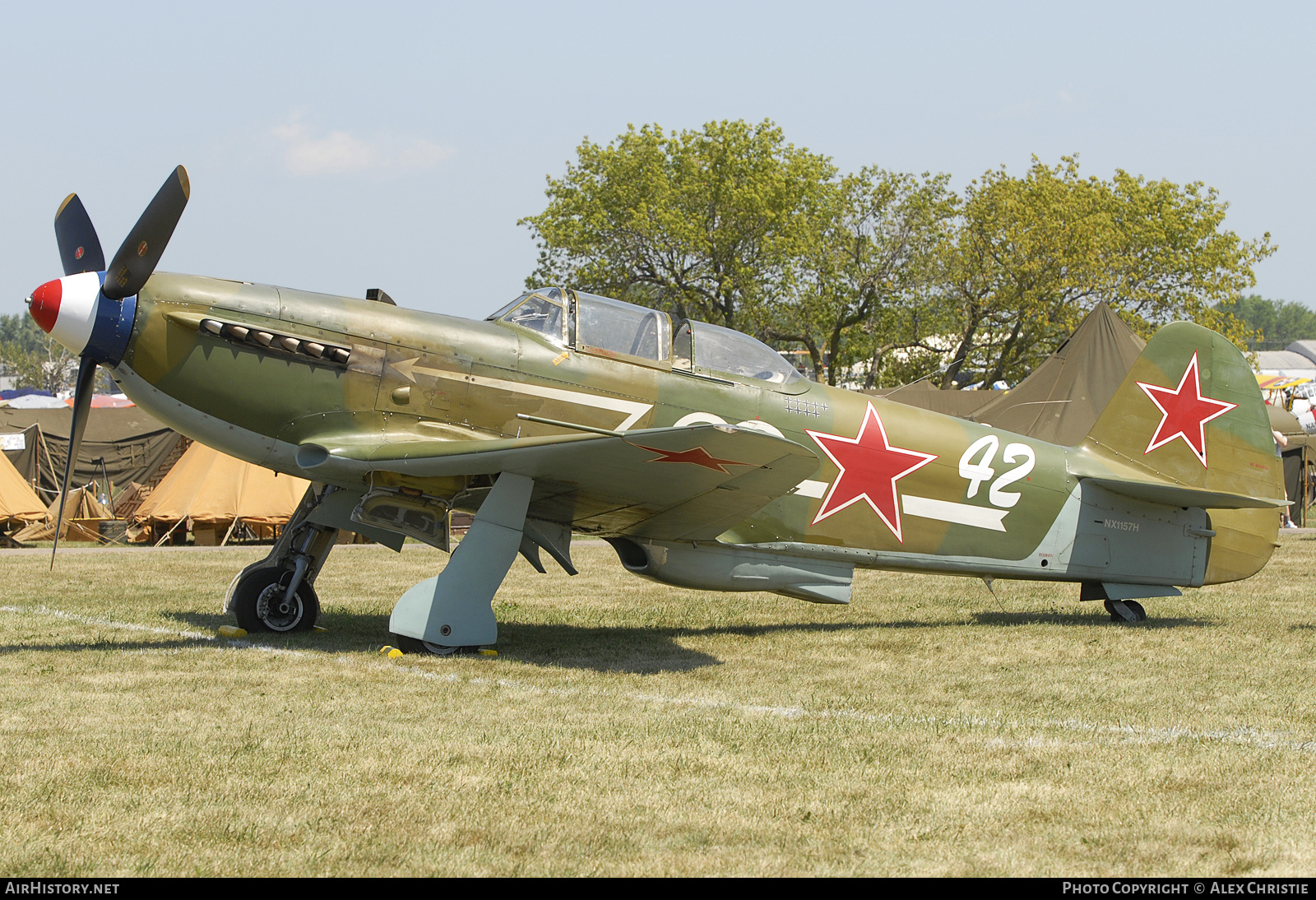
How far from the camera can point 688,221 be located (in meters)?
35.6

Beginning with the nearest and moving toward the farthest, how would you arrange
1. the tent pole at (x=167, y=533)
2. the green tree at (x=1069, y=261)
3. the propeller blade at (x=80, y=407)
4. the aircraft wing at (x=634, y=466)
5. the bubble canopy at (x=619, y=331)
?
the aircraft wing at (x=634, y=466) → the propeller blade at (x=80, y=407) → the bubble canopy at (x=619, y=331) → the tent pole at (x=167, y=533) → the green tree at (x=1069, y=261)

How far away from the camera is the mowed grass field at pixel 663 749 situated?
12.0ft

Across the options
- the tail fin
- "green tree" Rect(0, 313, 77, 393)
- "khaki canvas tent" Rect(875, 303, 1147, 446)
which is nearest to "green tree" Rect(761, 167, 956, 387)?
"khaki canvas tent" Rect(875, 303, 1147, 446)

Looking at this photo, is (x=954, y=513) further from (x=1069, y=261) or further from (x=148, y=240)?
(x=1069, y=261)

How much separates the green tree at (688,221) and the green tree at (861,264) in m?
0.79

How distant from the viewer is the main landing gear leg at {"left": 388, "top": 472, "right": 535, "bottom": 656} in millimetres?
7426

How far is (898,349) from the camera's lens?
3919 centimetres

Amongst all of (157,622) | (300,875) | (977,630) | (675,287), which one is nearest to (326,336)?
(157,622)

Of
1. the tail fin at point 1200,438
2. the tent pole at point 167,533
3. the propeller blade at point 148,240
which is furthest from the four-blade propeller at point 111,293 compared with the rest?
the tent pole at point 167,533

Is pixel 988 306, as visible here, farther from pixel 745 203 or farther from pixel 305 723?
pixel 305 723

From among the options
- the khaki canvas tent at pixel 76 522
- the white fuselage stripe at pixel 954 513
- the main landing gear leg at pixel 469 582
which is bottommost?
the khaki canvas tent at pixel 76 522

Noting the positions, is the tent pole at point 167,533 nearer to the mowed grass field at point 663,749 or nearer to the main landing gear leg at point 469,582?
the mowed grass field at point 663,749

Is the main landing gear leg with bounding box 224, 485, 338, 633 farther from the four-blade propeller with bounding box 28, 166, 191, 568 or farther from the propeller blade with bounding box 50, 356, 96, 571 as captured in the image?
the four-blade propeller with bounding box 28, 166, 191, 568

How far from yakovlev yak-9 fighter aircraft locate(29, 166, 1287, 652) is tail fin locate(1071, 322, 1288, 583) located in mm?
20
